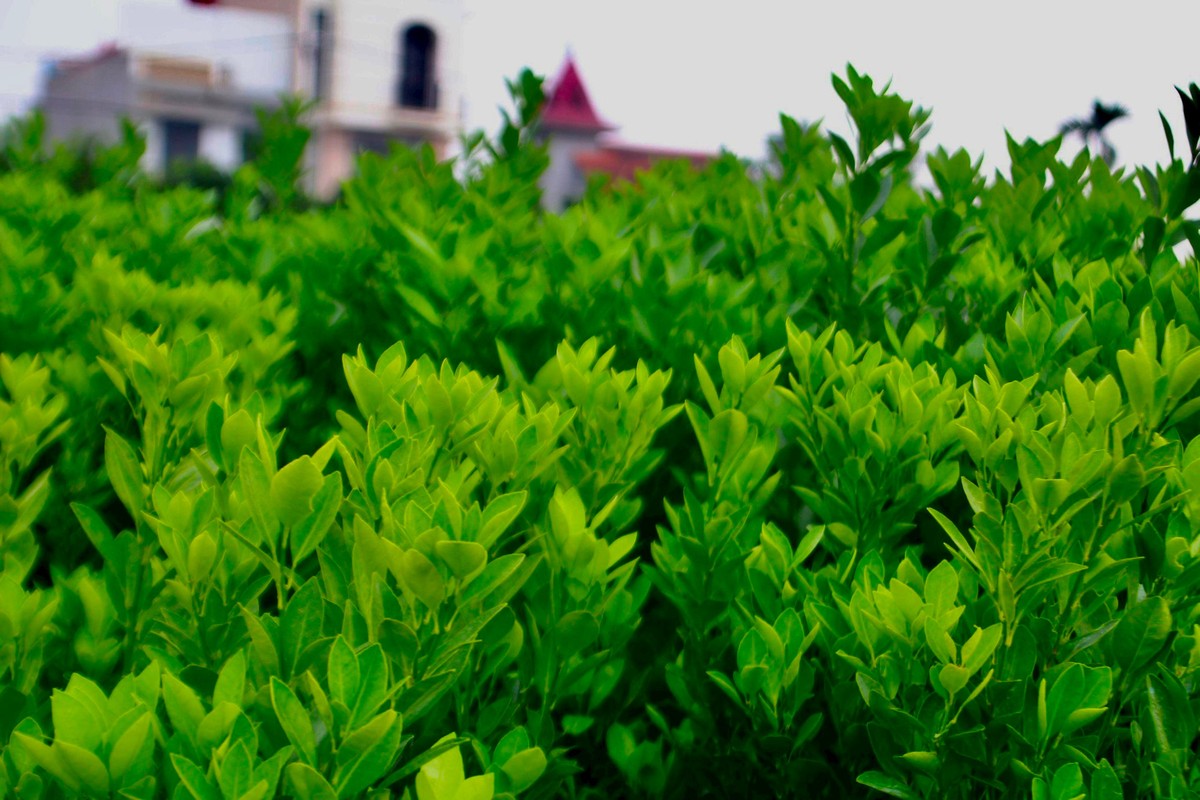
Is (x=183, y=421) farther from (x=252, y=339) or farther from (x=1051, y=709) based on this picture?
(x=1051, y=709)

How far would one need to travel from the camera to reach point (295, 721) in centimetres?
92

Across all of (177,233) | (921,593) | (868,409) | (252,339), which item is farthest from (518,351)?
(177,233)

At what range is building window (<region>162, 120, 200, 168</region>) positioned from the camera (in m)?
46.4

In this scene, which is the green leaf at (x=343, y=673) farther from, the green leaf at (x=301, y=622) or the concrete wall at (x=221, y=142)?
the concrete wall at (x=221, y=142)

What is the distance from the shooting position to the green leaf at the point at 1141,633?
1196mm

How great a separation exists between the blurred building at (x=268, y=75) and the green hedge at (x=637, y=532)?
44266mm

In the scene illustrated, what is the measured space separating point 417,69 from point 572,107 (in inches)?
279

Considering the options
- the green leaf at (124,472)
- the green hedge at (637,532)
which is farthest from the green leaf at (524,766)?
the green leaf at (124,472)

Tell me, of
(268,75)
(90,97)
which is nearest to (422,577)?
(268,75)

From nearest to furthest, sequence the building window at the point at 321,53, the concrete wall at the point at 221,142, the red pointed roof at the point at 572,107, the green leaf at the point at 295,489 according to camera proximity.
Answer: the green leaf at the point at 295,489 < the concrete wall at the point at 221,142 < the building window at the point at 321,53 < the red pointed roof at the point at 572,107

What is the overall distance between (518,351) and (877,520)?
946mm

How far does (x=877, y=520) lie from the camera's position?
60.0 inches

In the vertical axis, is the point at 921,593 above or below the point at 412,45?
below

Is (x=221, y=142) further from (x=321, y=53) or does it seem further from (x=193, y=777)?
(x=193, y=777)
